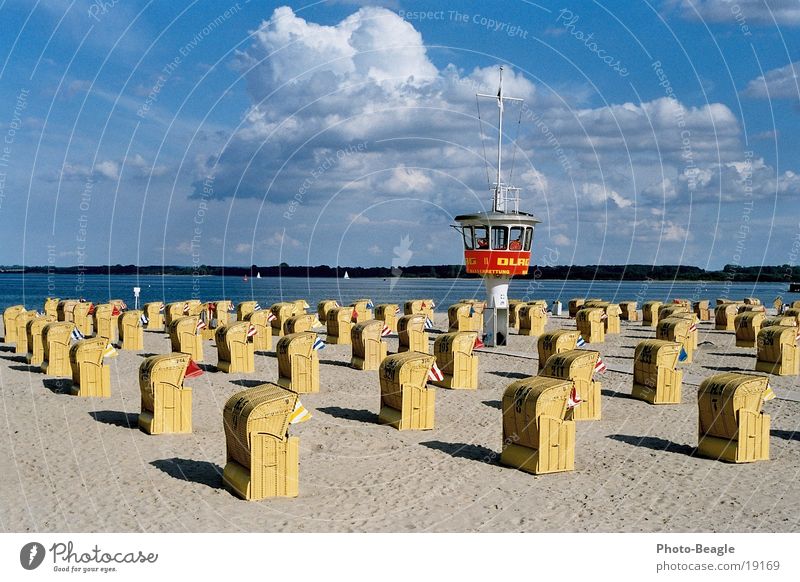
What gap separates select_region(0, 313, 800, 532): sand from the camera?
1112 centimetres

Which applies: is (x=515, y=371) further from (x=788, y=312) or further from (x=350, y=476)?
(x=788, y=312)

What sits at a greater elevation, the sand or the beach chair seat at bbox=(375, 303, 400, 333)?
the beach chair seat at bbox=(375, 303, 400, 333)

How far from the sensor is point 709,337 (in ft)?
121

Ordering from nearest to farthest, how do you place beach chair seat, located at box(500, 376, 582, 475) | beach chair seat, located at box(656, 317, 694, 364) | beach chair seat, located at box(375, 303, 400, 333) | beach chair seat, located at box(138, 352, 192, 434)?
beach chair seat, located at box(500, 376, 582, 475)
beach chair seat, located at box(138, 352, 192, 434)
beach chair seat, located at box(656, 317, 694, 364)
beach chair seat, located at box(375, 303, 400, 333)

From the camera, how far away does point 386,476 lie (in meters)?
13.5

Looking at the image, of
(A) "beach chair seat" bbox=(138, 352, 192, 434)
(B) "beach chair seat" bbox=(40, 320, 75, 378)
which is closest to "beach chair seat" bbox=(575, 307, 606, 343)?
(B) "beach chair seat" bbox=(40, 320, 75, 378)

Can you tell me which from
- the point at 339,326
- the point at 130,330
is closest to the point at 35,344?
the point at 130,330

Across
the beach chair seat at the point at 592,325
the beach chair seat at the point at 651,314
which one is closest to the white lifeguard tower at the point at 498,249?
the beach chair seat at the point at 592,325

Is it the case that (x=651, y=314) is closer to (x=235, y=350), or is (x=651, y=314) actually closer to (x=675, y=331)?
(x=675, y=331)

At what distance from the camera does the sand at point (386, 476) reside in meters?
11.1

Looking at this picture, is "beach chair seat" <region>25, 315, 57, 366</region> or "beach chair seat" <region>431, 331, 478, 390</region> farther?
"beach chair seat" <region>25, 315, 57, 366</region>

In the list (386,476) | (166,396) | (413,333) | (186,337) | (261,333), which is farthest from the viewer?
(261,333)

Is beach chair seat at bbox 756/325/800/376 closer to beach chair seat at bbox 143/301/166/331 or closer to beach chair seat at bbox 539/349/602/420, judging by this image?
beach chair seat at bbox 539/349/602/420

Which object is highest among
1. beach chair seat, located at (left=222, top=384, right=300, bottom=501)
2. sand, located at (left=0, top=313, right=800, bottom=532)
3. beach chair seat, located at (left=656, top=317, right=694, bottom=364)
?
beach chair seat, located at (left=656, top=317, right=694, bottom=364)
